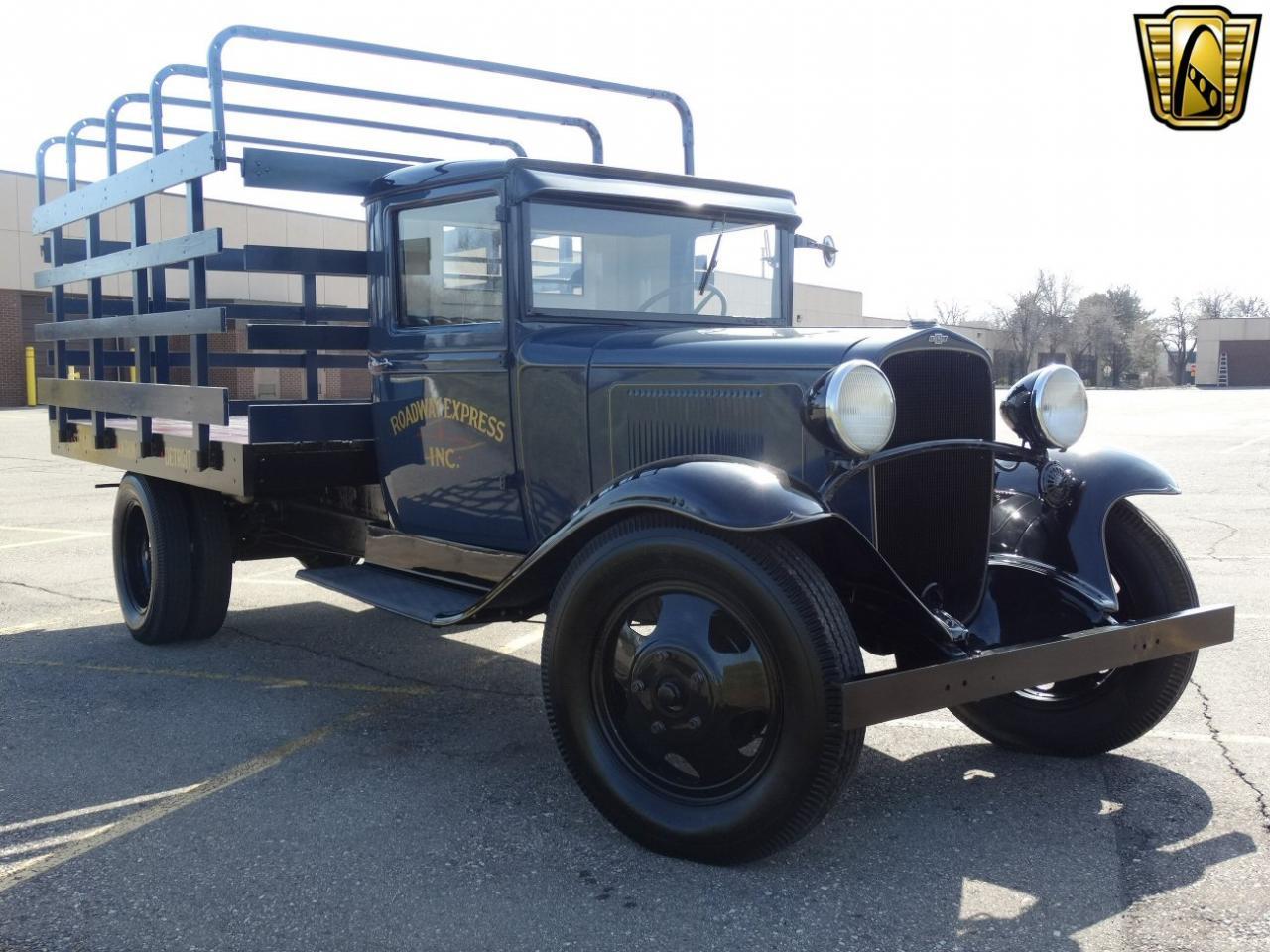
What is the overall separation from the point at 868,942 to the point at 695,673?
0.79 meters

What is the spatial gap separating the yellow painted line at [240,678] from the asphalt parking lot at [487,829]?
0.06 ft

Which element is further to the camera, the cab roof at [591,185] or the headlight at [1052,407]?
the cab roof at [591,185]

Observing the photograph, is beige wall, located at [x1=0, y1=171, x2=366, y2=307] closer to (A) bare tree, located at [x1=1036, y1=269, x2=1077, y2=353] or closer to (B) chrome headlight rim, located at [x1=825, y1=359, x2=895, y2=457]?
(B) chrome headlight rim, located at [x1=825, y1=359, x2=895, y2=457]

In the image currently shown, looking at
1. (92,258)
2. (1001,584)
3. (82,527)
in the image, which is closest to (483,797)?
(1001,584)

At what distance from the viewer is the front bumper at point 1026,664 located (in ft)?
9.16

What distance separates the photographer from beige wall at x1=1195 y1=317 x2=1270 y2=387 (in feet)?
217

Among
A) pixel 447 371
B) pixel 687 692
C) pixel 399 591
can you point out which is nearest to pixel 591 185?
pixel 447 371

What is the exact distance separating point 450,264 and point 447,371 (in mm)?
407

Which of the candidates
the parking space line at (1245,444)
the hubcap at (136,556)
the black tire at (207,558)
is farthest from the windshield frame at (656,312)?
the parking space line at (1245,444)

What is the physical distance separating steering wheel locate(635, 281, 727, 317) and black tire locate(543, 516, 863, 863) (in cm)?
140

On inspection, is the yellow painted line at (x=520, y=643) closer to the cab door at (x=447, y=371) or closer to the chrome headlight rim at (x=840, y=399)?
the cab door at (x=447, y=371)

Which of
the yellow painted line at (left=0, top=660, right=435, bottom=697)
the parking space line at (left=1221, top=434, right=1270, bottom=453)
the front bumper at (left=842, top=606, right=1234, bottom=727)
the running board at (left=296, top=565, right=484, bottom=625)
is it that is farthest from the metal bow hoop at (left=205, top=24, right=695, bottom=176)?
the parking space line at (left=1221, top=434, right=1270, bottom=453)

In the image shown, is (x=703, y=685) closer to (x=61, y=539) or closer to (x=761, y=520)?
(x=761, y=520)

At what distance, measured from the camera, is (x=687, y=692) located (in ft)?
10.2
